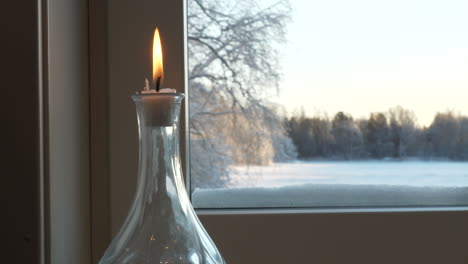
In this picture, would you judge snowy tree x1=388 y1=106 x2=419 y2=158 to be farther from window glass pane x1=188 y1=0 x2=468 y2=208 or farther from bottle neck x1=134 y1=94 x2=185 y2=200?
bottle neck x1=134 y1=94 x2=185 y2=200

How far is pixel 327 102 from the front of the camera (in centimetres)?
78

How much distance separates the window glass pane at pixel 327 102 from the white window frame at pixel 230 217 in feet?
0.12

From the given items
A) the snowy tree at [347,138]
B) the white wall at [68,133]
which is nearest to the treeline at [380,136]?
the snowy tree at [347,138]

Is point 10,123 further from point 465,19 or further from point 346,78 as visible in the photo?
point 465,19

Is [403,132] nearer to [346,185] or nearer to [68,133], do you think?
[346,185]

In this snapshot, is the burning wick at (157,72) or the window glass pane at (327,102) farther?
the window glass pane at (327,102)

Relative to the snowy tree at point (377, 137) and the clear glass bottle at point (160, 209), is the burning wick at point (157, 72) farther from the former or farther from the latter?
the snowy tree at point (377, 137)

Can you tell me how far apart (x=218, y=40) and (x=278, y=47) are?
0.07 metres

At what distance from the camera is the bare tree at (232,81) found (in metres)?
0.78

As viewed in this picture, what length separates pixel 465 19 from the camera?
79 cm

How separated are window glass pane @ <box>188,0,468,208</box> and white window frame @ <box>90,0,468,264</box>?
4cm

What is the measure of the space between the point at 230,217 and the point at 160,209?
23 centimetres

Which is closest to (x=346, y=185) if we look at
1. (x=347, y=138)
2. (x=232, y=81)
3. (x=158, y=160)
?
(x=347, y=138)

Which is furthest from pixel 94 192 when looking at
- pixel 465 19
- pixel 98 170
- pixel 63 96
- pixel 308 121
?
pixel 465 19
